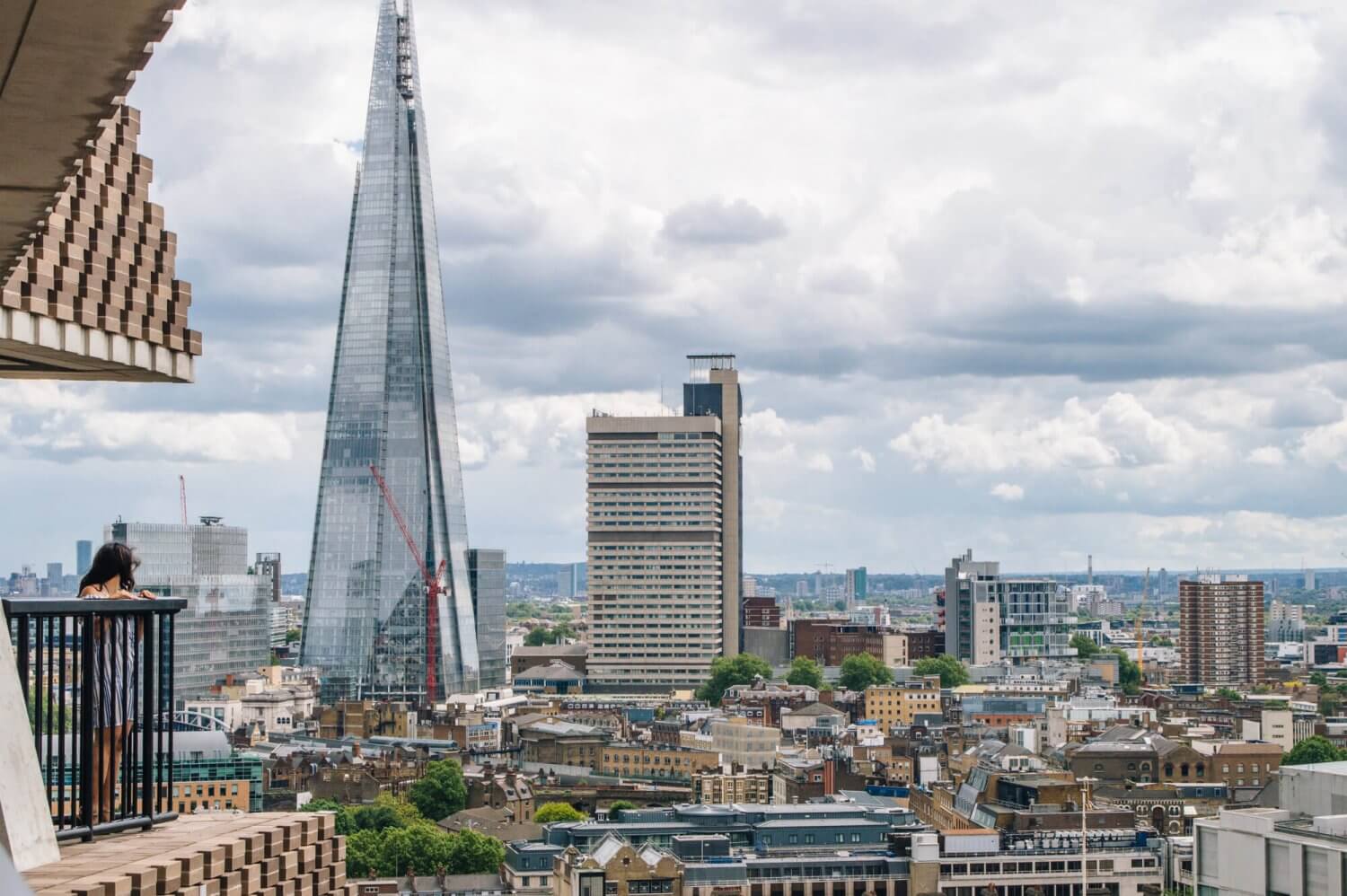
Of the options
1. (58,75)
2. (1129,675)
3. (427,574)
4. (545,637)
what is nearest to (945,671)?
(1129,675)

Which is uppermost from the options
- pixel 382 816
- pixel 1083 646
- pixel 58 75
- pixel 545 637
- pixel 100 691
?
pixel 58 75

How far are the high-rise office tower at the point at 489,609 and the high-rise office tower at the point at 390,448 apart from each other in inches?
345

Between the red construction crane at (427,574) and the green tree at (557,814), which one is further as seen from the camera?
the red construction crane at (427,574)

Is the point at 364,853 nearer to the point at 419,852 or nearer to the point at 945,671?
the point at 419,852

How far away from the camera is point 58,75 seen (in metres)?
5.01

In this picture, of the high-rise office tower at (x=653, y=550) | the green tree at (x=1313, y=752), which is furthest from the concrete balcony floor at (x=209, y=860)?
the high-rise office tower at (x=653, y=550)

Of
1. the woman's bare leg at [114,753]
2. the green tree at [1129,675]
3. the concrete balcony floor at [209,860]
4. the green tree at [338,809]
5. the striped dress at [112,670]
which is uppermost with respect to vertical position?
the striped dress at [112,670]

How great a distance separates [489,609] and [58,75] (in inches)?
4594

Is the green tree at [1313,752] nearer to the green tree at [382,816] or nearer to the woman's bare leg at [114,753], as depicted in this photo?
the green tree at [382,816]

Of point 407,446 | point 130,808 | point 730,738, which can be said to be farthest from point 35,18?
point 407,446

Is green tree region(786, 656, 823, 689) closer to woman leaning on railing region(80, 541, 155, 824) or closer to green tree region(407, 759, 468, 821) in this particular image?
green tree region(407, 759, 468, 821)

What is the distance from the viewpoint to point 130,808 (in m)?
10.5

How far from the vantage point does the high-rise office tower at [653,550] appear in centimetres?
13025

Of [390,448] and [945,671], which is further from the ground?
[390,448]
